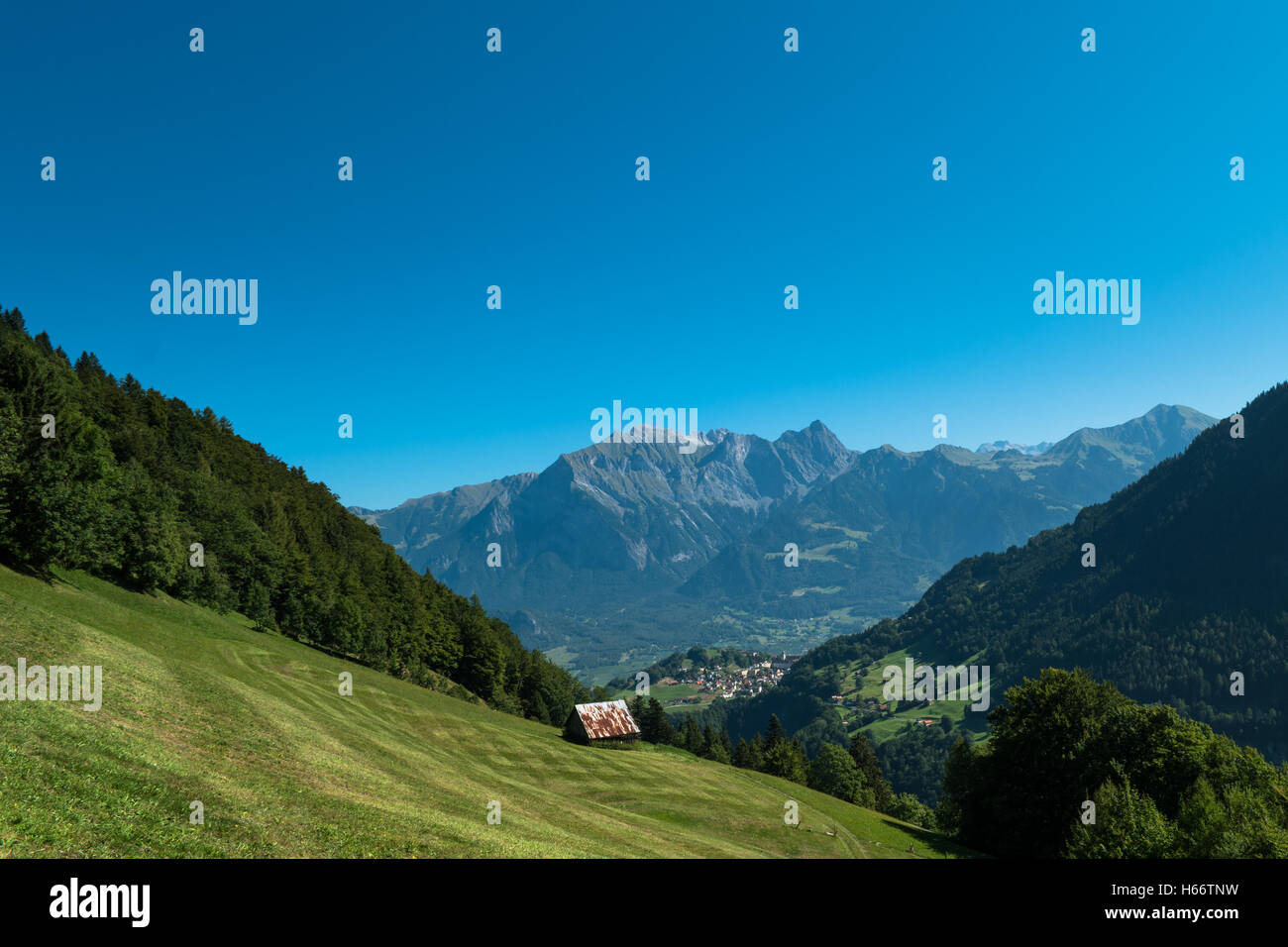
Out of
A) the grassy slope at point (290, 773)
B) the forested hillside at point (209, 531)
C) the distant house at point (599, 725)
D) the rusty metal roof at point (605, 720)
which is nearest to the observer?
the grassy slope at point (290, 773)

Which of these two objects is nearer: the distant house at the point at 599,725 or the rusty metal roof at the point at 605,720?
the distant house at the point at 599,725

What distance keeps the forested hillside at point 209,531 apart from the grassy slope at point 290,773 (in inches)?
200

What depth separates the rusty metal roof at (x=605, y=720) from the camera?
76.2m

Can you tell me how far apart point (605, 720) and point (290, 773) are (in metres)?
55.1

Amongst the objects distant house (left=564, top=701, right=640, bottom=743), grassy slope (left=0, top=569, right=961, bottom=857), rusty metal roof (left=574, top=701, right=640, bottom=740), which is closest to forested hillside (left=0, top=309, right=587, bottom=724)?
grassy slope (left=0, top=569, right=961, bottom=857)

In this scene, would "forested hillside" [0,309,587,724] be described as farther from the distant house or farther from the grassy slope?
the distant house

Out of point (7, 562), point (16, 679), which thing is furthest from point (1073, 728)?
point (7, 562)

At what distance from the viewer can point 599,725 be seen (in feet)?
253

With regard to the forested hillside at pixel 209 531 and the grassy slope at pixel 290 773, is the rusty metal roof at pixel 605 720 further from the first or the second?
the forested hillside at pixel 209 531

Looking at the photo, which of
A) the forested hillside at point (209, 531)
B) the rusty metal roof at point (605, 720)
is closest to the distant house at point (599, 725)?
the rusty metal roof at point (605, 720)

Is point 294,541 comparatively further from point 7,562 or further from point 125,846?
point 125,846

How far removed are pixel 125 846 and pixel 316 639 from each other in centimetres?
7917

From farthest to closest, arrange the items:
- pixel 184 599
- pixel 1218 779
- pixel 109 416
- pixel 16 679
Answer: pixel 109 416, pixel 184 599, pixel 1218 779, pixel 16 679
